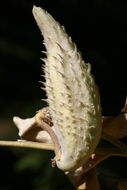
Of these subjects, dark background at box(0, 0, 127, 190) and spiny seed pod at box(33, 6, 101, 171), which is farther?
dark background at box(0, 0, 127, 190)

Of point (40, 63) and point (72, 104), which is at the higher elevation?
point (40, 63)

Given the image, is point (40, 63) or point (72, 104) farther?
point (40, 63)

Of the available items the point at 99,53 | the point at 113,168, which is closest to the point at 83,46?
A: the point at 99,53

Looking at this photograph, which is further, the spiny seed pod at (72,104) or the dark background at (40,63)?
the dark background at (40,63)

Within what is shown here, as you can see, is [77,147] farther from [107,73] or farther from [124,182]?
[107,73]
